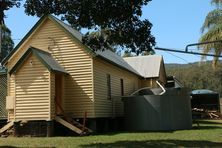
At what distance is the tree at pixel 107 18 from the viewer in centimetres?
1753

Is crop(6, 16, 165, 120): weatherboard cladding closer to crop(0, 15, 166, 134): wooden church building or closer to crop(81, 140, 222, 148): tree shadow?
crop(0, 15, 166, 134): wooden church building

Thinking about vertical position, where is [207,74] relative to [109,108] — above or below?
above

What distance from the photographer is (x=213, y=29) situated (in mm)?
33000

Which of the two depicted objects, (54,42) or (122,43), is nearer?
(122,43)

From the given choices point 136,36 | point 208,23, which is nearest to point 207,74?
point 208,23

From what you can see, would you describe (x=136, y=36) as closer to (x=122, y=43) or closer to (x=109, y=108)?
(x=122, y=43)

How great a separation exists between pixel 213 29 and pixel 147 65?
38.0ft

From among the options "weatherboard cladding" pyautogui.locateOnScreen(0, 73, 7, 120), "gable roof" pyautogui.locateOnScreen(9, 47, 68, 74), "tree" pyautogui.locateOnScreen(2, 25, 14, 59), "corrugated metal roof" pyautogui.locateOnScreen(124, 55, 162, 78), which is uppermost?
"tree" pyautogui.locateOnScreen(2, 25, 14, 59)

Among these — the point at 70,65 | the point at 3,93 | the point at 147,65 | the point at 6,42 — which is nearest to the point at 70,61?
the point at 70,65

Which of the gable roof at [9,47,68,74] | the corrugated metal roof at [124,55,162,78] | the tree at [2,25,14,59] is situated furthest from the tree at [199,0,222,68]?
the tree at [2,25,14,59]

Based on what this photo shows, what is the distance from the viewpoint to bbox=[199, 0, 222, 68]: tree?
32.4 meters

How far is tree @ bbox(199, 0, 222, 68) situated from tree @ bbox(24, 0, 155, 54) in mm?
14880

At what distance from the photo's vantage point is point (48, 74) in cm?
2338

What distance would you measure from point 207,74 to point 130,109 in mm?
91050
